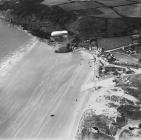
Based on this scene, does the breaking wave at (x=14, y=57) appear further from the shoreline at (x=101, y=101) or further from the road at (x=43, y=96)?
the shoreline at (x=101, y=101)

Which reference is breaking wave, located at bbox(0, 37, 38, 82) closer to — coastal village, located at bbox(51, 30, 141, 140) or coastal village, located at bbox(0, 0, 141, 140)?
coastal village, located at bbox(0, 0, 141, 140)

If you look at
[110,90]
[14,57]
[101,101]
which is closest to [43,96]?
[101,101]

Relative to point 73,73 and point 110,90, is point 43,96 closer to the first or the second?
point 73,73

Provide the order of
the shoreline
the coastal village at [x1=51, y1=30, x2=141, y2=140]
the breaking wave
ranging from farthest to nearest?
the breaking wave
the shoreline
the coastal village at [x1=51, y1=30, x2=141, y2=140]

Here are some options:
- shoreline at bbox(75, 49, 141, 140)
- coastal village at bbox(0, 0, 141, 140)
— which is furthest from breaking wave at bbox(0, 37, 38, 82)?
shoreline at bbox(75, 49, 141, 140)

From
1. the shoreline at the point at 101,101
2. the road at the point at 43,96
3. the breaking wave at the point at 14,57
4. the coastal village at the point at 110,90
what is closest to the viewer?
the coastal village at the point at 110,90

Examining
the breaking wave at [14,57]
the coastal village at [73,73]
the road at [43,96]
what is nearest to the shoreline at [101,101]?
the coastal village at [73,73]

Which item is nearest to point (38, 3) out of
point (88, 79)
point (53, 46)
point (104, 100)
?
point (53, 46)

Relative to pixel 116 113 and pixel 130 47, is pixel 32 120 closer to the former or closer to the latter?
pixel 116 113
